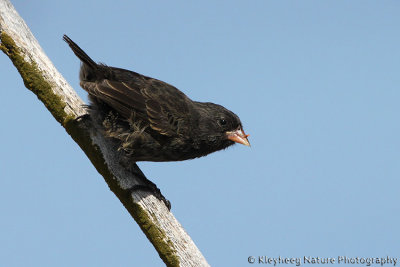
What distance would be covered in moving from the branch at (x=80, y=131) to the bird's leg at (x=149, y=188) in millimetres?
38

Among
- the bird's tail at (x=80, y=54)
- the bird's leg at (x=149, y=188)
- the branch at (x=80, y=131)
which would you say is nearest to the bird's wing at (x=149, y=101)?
the bird's tail at (x=80, y=54)

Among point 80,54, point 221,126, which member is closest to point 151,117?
point 221,126

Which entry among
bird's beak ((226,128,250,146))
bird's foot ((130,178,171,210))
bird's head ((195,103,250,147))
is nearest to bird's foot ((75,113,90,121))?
bird's foot ((130,178,171,210))

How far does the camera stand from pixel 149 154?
5113 millimetres

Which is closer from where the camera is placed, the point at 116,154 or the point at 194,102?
the point at 116,154

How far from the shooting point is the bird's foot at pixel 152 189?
4.88 metres

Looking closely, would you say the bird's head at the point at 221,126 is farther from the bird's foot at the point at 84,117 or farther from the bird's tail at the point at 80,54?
the bird's tail at the point at 80,54

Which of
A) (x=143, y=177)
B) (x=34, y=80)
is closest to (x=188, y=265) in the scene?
(x=143, y=177)

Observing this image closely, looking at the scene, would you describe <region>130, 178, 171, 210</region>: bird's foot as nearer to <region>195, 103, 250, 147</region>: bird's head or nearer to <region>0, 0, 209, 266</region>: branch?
<region>0, 0, 209, 266</region>: branch

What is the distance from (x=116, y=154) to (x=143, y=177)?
1.30 feet

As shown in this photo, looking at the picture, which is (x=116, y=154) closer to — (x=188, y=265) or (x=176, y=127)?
(x=176, y=127)

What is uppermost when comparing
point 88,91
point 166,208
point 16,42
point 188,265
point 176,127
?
point 16,42

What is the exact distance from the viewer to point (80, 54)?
5078mm

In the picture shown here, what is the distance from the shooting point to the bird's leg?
4.89 meters
